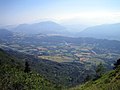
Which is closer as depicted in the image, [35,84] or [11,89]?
[11,89]

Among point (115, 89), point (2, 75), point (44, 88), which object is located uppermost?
point (115, 89)

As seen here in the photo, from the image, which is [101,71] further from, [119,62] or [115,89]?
[115,89]

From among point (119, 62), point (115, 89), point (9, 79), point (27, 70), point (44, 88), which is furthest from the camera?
point (119, 62)

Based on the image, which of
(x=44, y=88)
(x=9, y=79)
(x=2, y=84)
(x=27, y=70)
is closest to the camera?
(x=2, y=84)

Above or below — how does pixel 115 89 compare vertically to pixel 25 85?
above

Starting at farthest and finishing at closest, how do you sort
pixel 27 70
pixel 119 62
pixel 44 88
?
1. pixel 119 62
2. pixel 27 70
3. pixel 44 88

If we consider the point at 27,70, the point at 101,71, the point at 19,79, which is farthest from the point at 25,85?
the point at 101,71

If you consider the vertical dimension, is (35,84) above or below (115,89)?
below

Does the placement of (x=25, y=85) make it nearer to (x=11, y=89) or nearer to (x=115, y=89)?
(x=11, y=89)

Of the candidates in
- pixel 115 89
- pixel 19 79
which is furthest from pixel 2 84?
pixel 115 89
